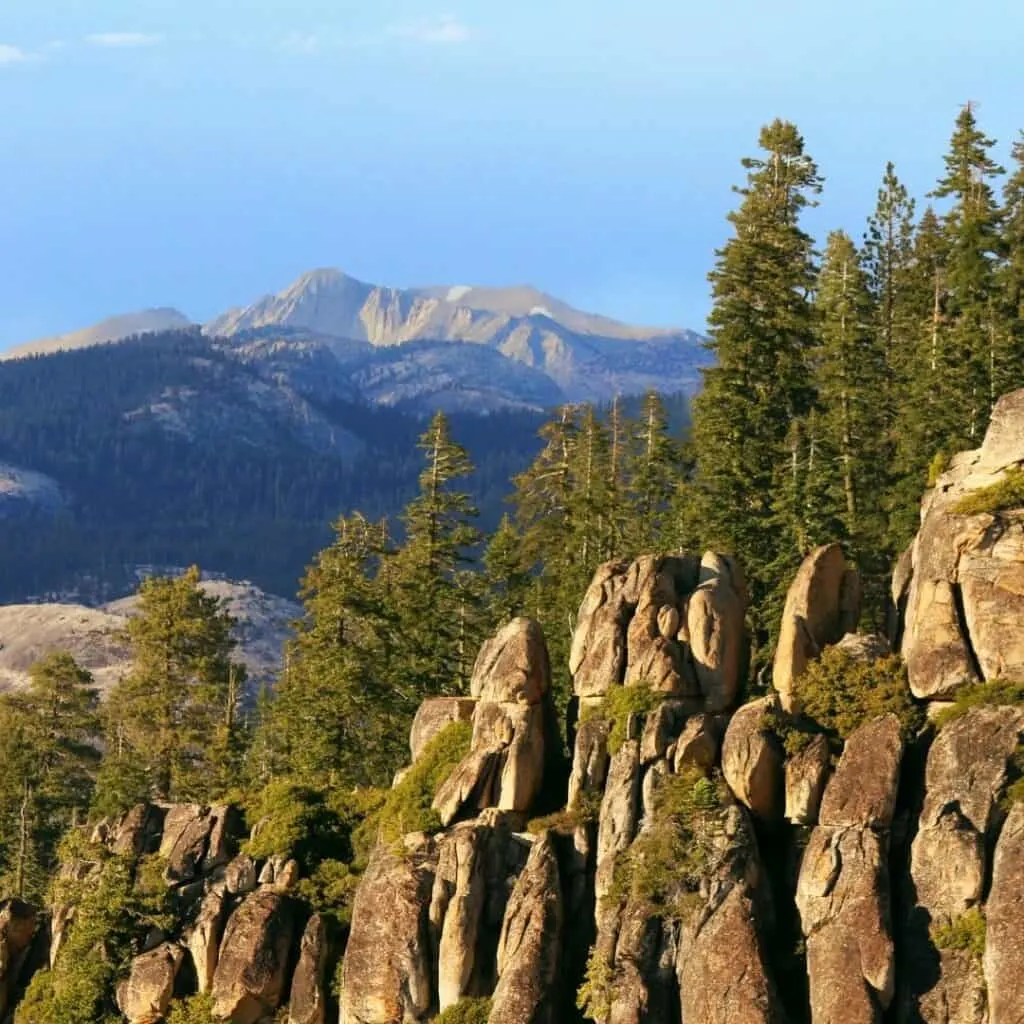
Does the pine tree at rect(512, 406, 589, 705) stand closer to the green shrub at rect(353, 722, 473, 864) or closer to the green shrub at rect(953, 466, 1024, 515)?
the green shrub at rect(353, 722, 473, 864)

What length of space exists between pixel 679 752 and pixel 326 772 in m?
25.6

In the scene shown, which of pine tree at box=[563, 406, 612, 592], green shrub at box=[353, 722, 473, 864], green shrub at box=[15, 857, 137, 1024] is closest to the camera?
green shrub at box=[353, 722, 473, 864]

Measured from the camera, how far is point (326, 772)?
275ft

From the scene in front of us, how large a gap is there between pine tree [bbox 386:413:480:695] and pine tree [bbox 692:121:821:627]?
11.9 meters

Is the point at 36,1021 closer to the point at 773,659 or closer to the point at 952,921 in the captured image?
the point at 773,659

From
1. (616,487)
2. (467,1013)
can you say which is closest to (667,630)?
(467,1013)

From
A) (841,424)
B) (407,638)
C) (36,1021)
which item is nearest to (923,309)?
(841,424)

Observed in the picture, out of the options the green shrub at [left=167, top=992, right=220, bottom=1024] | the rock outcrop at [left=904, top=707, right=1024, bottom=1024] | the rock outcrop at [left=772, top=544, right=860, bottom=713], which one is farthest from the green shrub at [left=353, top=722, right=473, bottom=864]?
the rock outcrop at [left=904, top=707, right=1024, bottom=1024]

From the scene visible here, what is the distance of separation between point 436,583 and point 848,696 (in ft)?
95.1

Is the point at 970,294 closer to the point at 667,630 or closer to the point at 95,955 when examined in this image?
the point at 667,630

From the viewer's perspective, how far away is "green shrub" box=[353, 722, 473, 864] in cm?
6819

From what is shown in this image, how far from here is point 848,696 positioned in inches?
2456

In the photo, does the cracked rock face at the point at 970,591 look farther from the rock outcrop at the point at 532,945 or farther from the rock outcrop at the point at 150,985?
the rock outcrop at the point at 150,985

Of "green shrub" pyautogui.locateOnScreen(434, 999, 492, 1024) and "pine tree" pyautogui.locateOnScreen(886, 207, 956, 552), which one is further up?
"pine tree" pyautogui.locateOnScreen(886, 207, 956, 552)
